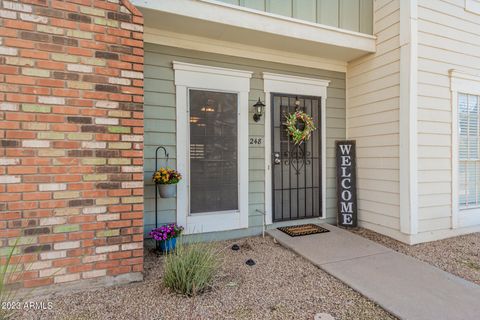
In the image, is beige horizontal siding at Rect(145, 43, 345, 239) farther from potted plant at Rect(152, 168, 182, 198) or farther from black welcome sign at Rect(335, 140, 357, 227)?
potted plant at Rect(152, 168, 182, 198)

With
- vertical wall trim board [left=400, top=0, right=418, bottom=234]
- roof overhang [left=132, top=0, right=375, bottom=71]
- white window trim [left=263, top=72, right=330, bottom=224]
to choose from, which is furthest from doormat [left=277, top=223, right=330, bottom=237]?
roof overhang [left=132, top=0, right=375, bottom=71]

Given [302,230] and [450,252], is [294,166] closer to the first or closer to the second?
[302,230]

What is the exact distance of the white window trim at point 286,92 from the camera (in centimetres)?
375

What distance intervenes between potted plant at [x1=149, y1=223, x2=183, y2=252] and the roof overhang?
7.17 feet

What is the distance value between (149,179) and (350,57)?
3333 millimetres

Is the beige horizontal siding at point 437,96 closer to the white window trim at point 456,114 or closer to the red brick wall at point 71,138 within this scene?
the white window trim at point 456,114

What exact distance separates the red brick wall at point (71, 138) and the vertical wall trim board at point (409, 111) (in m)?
3.10

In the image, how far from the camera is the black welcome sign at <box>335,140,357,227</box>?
160 inches

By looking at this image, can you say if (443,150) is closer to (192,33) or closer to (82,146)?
(192,33)

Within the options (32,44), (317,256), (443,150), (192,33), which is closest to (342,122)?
(443,150)

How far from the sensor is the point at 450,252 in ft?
10.4

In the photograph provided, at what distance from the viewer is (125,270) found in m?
2.30

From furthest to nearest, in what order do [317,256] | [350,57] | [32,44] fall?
[350,57]
[317,256]
[32,44]

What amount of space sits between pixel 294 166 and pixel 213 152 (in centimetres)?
125
